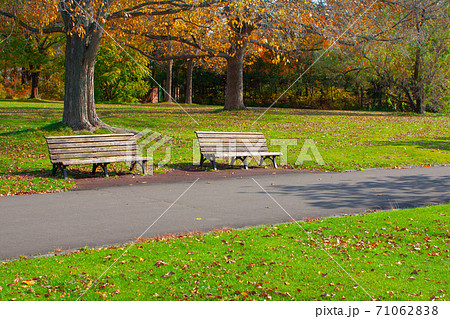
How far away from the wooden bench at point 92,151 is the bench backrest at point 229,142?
6.02ft

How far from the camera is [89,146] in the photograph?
40.1ft

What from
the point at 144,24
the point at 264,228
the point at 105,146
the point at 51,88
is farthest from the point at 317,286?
the point at 51,88

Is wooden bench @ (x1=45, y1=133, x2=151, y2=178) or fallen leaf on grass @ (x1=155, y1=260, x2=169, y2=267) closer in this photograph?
fallen leaf on grass @ (x1=155, y1=260, x2=169, y2=267)

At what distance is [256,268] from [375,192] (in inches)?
216

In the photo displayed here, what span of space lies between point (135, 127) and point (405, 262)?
15.0 meters

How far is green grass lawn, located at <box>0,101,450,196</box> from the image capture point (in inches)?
492

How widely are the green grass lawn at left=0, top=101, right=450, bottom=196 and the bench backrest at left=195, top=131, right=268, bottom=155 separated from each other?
887 millimetres

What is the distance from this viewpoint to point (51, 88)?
165 ft

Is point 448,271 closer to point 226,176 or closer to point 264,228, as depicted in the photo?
point 264,228

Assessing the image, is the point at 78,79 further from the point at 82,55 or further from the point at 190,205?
the point at 190,205

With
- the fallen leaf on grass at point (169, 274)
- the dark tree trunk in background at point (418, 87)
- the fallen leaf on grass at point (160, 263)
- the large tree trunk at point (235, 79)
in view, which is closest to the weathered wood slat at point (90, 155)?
the fallen leaf on grass at point (160, 263)

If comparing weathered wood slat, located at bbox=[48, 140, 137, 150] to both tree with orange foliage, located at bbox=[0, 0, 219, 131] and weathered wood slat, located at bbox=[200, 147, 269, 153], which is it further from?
tree with orange foliage, located at bbox=[0, 0, 219, 131]

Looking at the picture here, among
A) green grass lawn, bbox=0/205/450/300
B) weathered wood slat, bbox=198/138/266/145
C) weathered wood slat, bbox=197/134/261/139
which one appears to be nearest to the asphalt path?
green grass lawn, bbox=0/205/450/300

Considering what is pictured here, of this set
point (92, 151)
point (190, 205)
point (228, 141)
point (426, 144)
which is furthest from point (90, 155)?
point (426, 144)
